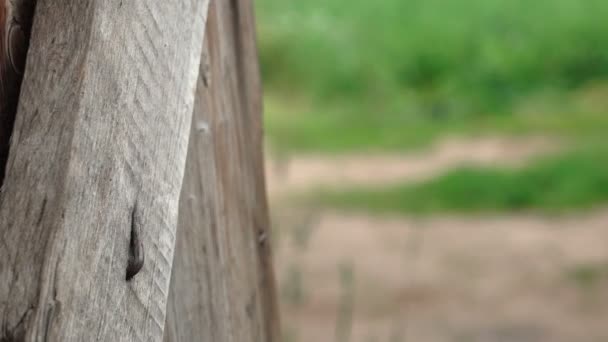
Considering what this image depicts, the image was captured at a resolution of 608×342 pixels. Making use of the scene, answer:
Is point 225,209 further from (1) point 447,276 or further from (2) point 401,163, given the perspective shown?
(2) point 401,163

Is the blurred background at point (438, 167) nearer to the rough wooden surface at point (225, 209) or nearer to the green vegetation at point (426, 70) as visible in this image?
the green vegetation at point (426, 70)

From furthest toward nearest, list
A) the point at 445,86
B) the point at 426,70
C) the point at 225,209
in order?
the point at 426,70
the point at 445,86
the point at 225,209

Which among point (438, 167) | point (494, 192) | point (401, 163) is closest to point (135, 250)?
point (494, 192)

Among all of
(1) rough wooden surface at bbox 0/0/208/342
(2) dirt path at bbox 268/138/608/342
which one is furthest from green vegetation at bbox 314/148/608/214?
(1) rough wooden surface at bbox 0/0/208/342

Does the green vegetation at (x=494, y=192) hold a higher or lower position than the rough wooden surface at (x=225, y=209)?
lower

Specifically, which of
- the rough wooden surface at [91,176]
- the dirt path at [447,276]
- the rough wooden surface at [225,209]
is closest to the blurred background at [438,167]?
the dirt path at [447,276]

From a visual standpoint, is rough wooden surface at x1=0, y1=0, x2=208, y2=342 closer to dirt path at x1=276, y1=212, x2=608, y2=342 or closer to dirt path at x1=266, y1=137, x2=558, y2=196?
dirt path at x1=276, y1=212, x2=608, y2=342
